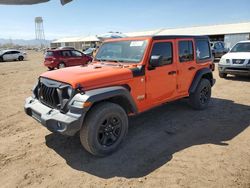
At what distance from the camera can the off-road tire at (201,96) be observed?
6102 millimetres

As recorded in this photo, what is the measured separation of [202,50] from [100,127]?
12.6 feet

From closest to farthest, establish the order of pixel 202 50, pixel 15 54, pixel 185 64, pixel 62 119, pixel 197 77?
1. pixel 62 119
2. pixel 185 64
3. pixel 197 77
4. pixel 202 50
5. pixel 15 54

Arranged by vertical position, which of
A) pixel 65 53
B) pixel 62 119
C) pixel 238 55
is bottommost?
pixel 62 119

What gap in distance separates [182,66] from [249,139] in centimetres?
207

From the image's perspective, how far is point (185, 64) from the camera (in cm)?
555

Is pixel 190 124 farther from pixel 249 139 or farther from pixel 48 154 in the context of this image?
pixel 48 154

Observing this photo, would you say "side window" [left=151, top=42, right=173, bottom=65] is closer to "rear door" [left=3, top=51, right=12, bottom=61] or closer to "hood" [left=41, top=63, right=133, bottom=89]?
"hood" [left=41, top=63, right=133, bottom=89]

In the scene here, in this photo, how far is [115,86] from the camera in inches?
160

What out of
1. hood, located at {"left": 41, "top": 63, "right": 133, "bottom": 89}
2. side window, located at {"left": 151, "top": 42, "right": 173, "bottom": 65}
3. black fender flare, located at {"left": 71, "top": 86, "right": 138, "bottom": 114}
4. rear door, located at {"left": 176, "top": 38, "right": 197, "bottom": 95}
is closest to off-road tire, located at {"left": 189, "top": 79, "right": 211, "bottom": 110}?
rear door, located at {"left": 176, "top": 38, "right": 197, "bottom": 95}

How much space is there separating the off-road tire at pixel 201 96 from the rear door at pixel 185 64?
1.39 ft

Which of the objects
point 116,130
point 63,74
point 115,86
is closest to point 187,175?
point 116,130

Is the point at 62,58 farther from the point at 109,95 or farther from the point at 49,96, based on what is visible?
the point at 109,95

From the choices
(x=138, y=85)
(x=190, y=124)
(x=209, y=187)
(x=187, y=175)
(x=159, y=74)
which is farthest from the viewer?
(x=190, y=124)

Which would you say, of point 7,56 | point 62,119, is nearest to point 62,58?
point 62,119
